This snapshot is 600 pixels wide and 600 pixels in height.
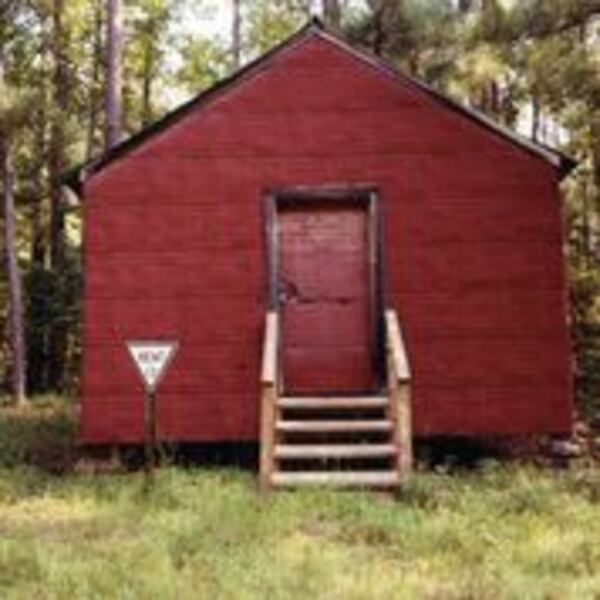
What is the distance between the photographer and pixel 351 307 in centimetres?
1370

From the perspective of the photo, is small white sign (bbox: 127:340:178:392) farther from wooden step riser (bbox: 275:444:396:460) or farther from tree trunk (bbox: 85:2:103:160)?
tree trunk (bbox: 85:2:103:160)

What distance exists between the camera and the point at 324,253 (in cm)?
1373

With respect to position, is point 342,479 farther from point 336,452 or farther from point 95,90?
point 95,90

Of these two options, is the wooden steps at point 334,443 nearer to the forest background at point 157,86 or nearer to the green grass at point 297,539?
the green grass at point 297,539

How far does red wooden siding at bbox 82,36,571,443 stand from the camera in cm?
1334

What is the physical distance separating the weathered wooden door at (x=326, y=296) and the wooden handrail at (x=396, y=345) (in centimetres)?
53

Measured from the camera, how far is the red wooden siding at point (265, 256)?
13336 mm

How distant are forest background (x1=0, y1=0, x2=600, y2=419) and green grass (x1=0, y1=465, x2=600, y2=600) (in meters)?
5.57

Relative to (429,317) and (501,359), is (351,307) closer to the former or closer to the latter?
(429,317)

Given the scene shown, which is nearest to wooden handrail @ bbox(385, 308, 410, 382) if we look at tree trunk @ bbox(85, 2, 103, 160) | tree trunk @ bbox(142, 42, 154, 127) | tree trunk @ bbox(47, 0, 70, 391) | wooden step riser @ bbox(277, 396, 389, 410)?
wooden step riser @ bbox(277, 396, 389, 410)

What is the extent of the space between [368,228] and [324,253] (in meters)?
0.55

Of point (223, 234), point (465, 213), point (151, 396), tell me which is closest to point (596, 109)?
point (465, 213)

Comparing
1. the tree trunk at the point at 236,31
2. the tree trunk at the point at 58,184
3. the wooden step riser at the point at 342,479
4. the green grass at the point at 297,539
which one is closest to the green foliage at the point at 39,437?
the green grass at the point at 297,539

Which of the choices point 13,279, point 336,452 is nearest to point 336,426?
point 336,452
